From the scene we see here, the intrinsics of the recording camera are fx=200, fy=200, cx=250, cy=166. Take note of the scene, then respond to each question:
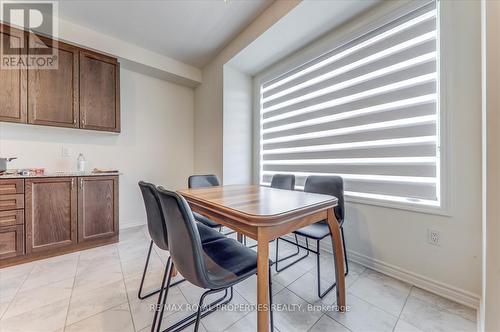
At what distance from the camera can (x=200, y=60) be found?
11.1 ft

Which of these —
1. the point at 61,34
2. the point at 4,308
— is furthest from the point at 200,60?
the point at 4,308

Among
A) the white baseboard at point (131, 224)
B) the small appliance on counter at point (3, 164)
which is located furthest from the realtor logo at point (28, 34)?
the white baseboard at point (131, 224)

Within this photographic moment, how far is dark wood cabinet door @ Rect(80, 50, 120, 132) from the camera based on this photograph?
2.52 m

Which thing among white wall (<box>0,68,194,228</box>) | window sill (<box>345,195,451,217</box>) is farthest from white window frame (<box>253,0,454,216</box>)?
white wall (<box>0,68,194,228</box>)

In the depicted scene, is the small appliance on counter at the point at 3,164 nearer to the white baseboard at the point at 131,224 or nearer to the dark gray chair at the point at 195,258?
the white baseboard at the point at 131,224

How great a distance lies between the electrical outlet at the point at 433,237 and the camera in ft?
5.17

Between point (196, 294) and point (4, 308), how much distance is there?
132cm

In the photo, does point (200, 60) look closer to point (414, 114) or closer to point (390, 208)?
point (414, 114)

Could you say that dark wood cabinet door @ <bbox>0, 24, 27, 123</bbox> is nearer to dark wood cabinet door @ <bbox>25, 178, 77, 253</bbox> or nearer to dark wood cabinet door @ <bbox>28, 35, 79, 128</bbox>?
dark wood cabinet door @ <bbox>28, 35, 79, 128</bbox>

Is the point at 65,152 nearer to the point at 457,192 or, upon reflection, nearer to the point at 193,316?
the point at 193,316

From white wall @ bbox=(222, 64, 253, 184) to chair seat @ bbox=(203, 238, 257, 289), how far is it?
71.2 inches

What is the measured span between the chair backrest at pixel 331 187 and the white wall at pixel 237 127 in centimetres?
140

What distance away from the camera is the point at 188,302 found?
1.49m

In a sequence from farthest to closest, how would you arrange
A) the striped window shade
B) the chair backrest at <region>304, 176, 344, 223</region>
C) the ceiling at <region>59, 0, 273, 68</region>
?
the ceiling at <region>59, 0, 273, 68</region> < the chair backrest at <region>304, 176, 344, 223</region> < the striped window shade
